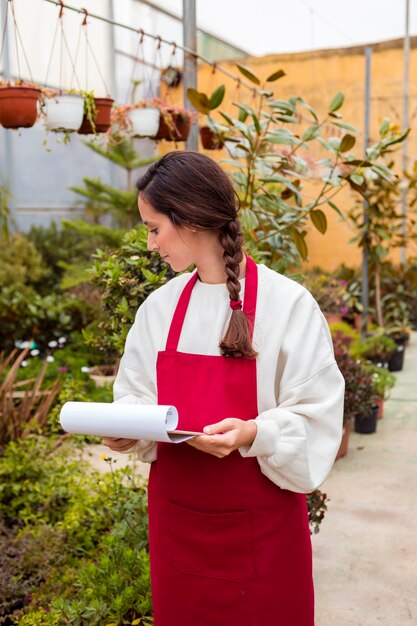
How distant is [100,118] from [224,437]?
8.98 ft

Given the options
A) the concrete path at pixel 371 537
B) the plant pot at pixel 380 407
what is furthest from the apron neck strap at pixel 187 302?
the plant pot at pixel 380 407

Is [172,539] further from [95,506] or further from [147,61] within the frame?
[147,61]

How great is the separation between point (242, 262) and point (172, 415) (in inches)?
16.5

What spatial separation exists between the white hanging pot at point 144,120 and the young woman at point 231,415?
2.57m

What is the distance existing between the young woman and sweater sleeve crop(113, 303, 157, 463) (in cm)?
5

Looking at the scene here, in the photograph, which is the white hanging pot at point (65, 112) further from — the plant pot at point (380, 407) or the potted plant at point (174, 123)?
the plant pot at point (380, 407)

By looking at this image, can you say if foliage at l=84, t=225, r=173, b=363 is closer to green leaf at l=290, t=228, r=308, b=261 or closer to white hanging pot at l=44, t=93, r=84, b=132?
green leaf at l=290, t=228, r=308, b=261

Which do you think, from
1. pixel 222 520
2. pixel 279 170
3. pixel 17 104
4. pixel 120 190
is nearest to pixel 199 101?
pixel 279 170

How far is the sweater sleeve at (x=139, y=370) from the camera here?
1642 millimetres

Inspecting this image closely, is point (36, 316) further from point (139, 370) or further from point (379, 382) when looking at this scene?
point (139, 370)

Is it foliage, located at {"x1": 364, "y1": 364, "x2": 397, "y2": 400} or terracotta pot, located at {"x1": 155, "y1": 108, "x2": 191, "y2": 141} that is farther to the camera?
foliage, located at {"x1": 364, "y1": 364, "x2": 397, "y2": 400}

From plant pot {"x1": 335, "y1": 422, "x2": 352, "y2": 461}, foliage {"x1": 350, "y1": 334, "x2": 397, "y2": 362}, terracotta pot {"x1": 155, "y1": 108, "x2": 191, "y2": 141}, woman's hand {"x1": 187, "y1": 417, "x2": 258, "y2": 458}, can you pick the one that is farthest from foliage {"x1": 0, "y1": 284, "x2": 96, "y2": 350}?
woman's hand {"x1": 187, "y1": 417, "x2": 258, "y2": 458}

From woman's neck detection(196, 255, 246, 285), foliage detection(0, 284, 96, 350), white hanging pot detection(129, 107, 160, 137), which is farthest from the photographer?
foliage detection(0, 284, 96, 350)

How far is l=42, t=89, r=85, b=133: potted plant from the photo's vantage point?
361 centimetres
